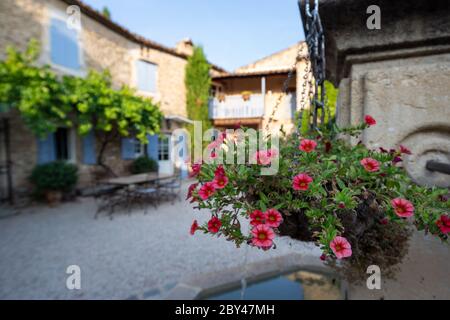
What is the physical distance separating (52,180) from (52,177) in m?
0.08

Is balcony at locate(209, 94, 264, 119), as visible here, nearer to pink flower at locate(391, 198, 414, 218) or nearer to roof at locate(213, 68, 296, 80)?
roof at locate(213, 68, 296, 80)

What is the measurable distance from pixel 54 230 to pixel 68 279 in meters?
2.43

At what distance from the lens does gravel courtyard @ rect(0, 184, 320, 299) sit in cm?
299

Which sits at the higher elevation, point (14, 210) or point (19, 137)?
point (19, 137)

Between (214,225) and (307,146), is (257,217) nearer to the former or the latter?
(214,225)

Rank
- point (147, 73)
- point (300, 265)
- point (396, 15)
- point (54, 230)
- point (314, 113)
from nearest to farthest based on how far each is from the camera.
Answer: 1. point (396, 15)
2. point (314, 113)
3. point (300, 265)
4. point (54, 230)
5. point (147, 73)

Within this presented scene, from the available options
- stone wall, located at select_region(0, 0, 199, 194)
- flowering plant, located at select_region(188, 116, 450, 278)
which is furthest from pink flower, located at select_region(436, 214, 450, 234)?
stone wall, located at select_region(0, 0, 199, 194)

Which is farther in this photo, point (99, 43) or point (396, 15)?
point (99, 43)

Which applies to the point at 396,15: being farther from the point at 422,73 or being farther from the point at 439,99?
the point at 439,99

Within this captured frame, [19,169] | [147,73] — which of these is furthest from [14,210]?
[147,73]
